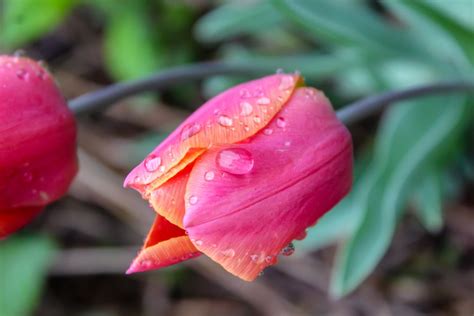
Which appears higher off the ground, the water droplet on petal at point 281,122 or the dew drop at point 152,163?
the water droplet on petal at point 281,122

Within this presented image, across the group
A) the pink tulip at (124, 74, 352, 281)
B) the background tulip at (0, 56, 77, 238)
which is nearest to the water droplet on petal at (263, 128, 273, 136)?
the pink tulip at (124, 74, 352, 281)

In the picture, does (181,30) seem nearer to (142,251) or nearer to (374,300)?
(374,300)

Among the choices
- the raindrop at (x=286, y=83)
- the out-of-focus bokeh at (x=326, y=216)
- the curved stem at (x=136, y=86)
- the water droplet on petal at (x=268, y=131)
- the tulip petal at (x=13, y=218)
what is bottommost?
the out-of-focus bokeh at (x=326, y=216)

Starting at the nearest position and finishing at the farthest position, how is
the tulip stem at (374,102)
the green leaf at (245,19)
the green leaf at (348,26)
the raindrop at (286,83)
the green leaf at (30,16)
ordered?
the raindrop at (286,83) → the tulip stem at (374,102) → the green leaf at (348,26) → the green leaf at (245,19) → the green leaf at (30,16)

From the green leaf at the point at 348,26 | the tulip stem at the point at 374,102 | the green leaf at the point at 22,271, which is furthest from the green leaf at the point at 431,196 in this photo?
the green leaf at the point at 22,271

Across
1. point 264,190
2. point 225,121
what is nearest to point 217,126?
point 225,121

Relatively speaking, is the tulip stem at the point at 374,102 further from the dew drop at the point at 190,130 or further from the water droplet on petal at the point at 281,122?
the dew drop at the point at 190,130

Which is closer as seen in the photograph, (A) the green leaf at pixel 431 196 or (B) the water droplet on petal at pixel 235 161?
(B) the water droplet on petal at pixel 235 161

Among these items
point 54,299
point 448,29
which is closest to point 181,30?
point 54,299
